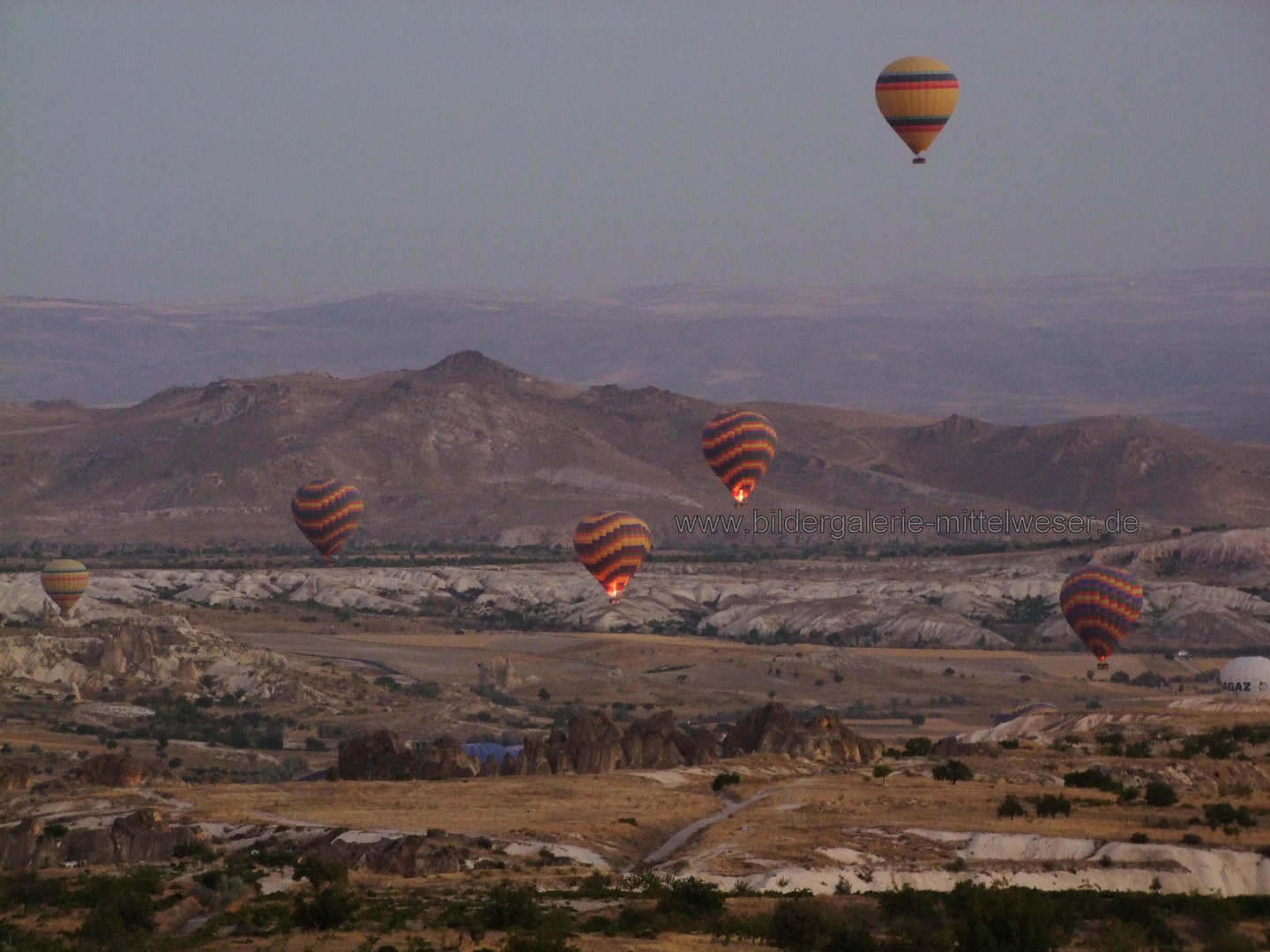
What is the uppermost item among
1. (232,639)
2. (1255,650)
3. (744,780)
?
(1255,650)

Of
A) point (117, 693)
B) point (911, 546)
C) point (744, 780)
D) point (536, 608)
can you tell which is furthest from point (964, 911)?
point (911, 546)

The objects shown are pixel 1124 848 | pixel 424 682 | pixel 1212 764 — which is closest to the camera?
pixel 1124 848

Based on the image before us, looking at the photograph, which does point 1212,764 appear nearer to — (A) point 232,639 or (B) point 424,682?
(B) point 424,682

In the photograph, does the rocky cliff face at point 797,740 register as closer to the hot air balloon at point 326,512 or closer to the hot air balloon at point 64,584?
the hot air balloon at point 64,584

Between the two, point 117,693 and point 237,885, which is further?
point 117,693

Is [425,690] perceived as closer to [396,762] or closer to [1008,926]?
[396,762]

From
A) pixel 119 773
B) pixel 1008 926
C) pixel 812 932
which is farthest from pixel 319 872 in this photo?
pixel 119 773

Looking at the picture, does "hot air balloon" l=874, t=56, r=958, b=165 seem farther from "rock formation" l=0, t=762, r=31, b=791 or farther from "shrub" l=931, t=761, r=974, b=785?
"rock formation" l=0, t=762, r=31, b=791

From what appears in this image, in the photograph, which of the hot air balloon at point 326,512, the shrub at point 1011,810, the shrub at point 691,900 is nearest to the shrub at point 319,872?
the shrub at point 691,900
